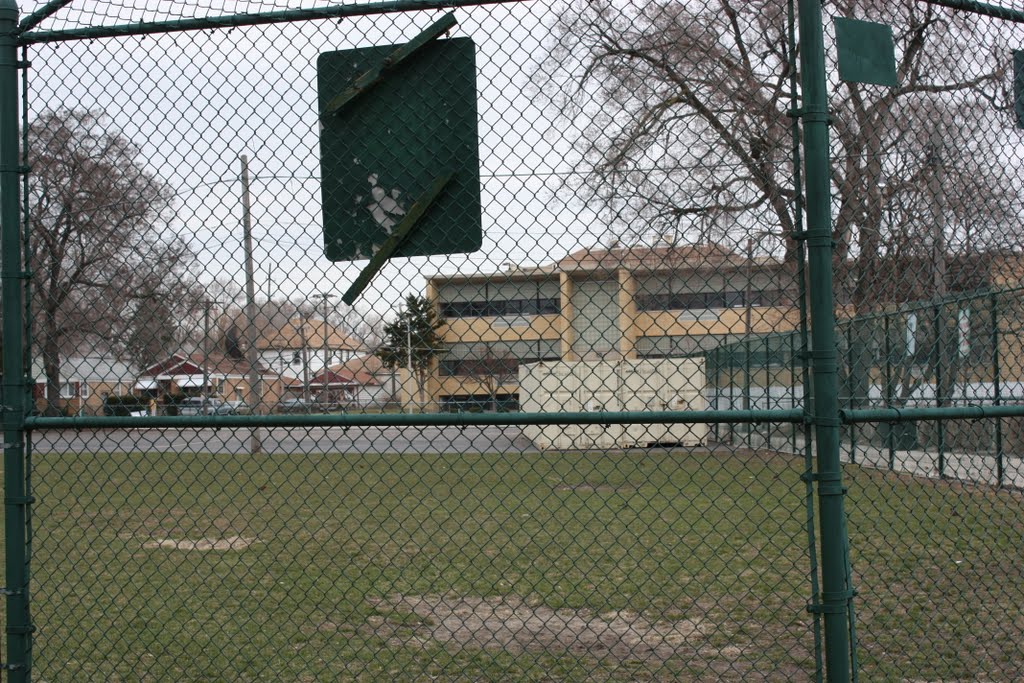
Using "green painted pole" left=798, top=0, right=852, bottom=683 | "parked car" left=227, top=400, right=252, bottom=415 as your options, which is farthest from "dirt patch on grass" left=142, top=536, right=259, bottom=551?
"green painted pole" left=798, top=0, right=852, bottom=683

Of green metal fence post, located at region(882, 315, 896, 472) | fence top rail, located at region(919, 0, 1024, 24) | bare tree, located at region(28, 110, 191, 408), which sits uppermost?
fence top rail, located at region(919, 0, 1024, 24)

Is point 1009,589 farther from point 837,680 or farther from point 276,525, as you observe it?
point 276,525

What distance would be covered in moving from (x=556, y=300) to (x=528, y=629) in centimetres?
298

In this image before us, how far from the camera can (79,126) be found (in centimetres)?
382

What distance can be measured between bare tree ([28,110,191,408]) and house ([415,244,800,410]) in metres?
1.08

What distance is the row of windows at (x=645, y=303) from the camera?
11.1 feet

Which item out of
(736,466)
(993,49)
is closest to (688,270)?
(993,49)

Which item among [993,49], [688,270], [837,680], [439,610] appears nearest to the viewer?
[837,680]

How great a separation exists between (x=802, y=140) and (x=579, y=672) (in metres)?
2.98

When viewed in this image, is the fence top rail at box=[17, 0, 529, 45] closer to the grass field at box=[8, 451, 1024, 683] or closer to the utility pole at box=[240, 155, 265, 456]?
the utility pole at box=[240, 155, 265, 456]

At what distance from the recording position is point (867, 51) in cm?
325

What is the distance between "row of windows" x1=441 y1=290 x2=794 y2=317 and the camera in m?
3.39

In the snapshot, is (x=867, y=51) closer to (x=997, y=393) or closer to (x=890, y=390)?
(x=997, y=393)

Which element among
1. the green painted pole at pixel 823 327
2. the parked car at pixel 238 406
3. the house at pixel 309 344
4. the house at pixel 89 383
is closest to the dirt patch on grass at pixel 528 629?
the parked car at pixel 238 406
